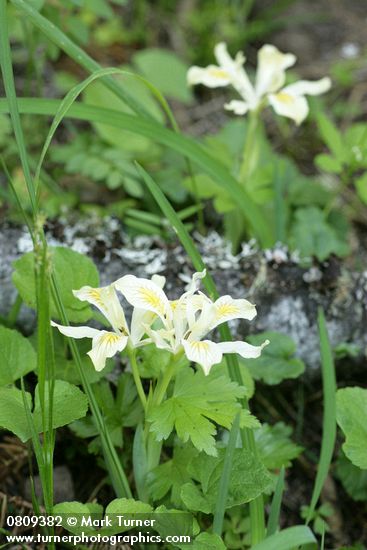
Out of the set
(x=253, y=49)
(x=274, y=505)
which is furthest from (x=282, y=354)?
(x=253, y=49)

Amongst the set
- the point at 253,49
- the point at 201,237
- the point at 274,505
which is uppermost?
the point at 253,49

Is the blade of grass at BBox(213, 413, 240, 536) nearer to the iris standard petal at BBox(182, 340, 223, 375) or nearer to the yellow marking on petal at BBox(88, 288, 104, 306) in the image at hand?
the iris standard petal at BBox(182, 340, 223, 375)

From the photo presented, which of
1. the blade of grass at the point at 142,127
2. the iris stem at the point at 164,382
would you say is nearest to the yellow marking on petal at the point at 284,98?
the blade of grass at the point at 142,127

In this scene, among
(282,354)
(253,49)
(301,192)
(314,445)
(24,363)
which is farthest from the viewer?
(253,49)

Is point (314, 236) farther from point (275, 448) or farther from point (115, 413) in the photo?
point (115, 413)

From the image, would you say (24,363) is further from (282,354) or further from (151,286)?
(282,354)

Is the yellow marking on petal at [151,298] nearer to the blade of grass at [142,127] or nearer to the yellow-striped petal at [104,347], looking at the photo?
the yellow-striped petal at [104,347]
